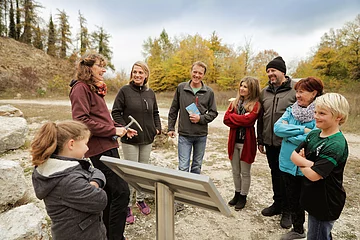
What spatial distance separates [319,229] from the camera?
1.91 meters

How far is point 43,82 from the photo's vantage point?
89.9 ft

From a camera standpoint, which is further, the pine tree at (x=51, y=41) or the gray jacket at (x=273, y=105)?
the pine tree at (x=51, y=41)

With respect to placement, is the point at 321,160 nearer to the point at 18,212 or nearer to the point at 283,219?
the point at 283,219

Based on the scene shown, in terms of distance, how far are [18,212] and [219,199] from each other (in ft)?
7.16

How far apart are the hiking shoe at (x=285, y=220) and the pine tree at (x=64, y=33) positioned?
130 feet

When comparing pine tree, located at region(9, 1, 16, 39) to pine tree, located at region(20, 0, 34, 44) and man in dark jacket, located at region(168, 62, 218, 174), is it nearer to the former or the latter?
pine tree, located at region(20, 0, 34, 44)

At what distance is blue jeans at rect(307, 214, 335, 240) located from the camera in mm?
1889

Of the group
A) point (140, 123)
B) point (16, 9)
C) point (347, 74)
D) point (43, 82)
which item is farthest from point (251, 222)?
point (16, 9)

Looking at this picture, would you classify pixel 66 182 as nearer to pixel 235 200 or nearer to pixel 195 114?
pixel 195 114

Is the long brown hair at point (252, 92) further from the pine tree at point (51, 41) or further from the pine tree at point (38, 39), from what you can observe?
the pine tree at point (38, 39)

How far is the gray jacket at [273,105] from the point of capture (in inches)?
110

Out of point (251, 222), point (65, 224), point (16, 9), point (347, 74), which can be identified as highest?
point (16, 9)

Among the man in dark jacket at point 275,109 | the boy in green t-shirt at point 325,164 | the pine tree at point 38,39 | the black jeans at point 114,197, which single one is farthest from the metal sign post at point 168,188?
the pine tree at point 38,39

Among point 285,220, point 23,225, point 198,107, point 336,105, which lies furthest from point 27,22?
point 336,105
